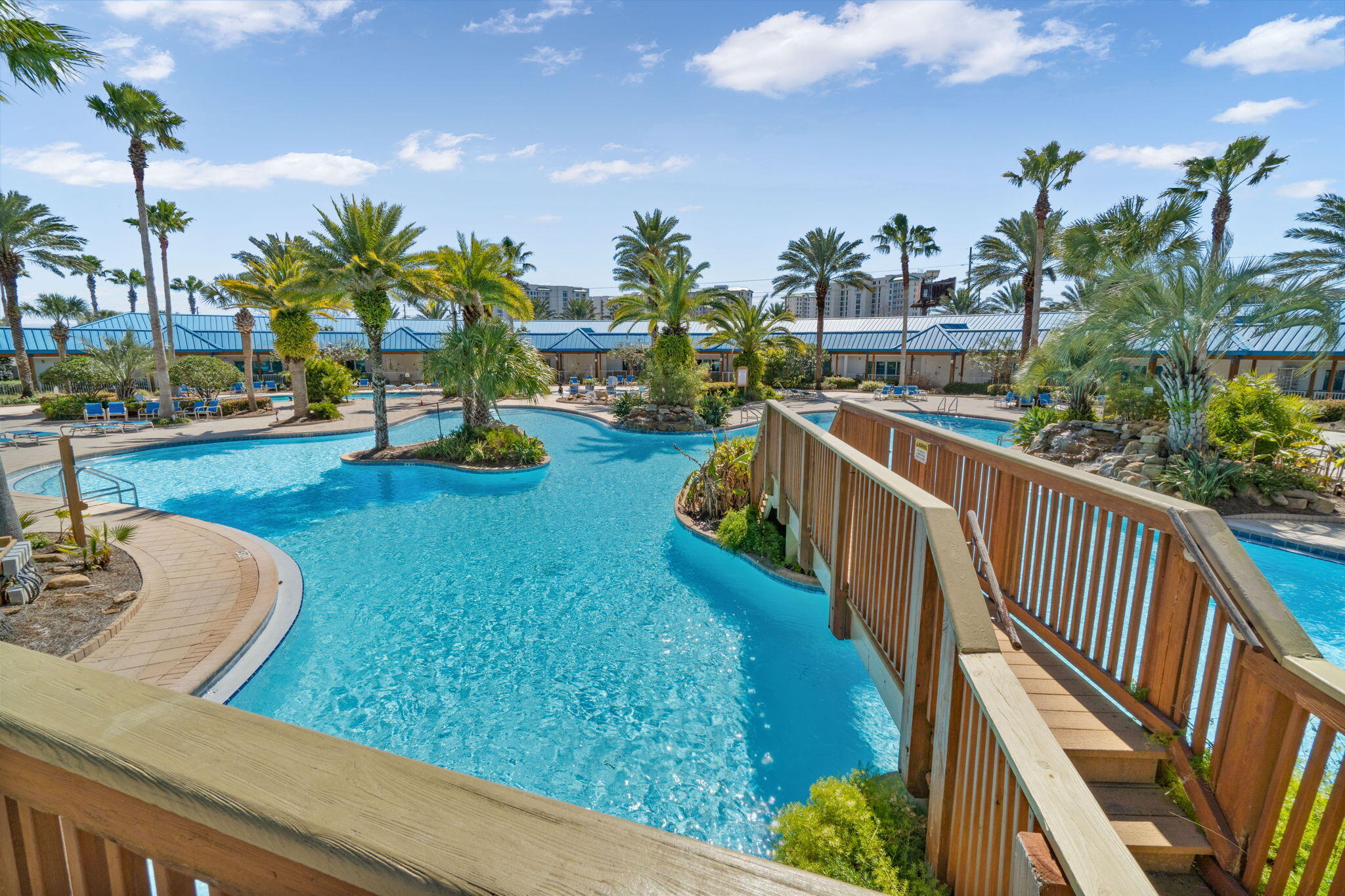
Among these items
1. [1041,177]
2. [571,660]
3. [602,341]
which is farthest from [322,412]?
[1041,177]

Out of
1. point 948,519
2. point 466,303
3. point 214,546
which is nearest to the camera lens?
point 948,519

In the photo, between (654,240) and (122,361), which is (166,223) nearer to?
(122,361)

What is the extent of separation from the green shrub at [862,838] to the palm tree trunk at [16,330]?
37877 millimetres

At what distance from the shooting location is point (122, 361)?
2370cm

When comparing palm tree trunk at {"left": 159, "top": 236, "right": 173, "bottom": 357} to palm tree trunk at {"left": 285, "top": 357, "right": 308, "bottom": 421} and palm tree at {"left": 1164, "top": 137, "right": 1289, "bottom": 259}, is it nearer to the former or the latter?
palm tree trunk at {"left": 285, "top": 357, "right": 308, "bottom": 421}

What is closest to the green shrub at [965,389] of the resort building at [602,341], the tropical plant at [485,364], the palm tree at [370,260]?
the resort building at [602,341]

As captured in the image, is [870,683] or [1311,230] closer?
[870,683]

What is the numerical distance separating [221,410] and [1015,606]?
2799 cm

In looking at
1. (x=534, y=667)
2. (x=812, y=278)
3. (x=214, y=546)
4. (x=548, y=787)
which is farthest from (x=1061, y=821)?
(x=812, y=278)

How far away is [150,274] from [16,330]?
521 inches

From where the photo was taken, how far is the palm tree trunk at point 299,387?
71.9 ft

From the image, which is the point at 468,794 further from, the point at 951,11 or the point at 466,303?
the point at 466,303

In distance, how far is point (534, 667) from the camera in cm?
679

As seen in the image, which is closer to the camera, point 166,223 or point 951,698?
point 951,698
